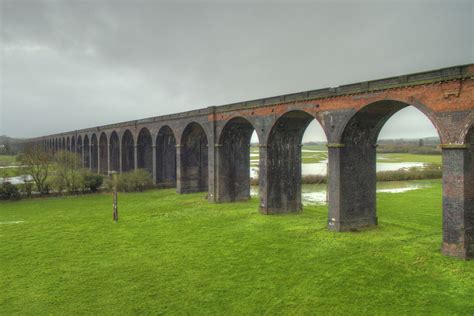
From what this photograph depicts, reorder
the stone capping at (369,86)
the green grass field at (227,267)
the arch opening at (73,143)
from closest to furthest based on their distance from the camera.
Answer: the green grass field at (227,267), the stone capping at (369,86), the arch opening at (73,143)

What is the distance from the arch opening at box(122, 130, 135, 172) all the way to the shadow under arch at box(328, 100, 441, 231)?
29.0 m

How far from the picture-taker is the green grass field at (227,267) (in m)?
9.07

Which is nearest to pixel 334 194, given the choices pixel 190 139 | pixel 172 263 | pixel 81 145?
pixel 172 263

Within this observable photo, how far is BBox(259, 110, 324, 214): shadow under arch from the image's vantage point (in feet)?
64.3

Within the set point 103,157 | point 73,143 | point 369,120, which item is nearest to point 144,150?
point 103,157

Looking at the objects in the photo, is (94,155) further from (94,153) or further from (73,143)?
(73,143)

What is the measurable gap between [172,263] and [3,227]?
36.7 feet

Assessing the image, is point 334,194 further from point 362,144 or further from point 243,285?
point 243,285

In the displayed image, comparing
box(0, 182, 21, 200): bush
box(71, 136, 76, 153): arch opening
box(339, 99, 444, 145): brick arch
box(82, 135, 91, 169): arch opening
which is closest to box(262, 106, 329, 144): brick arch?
box(339, 99, 444, 145): brick arch

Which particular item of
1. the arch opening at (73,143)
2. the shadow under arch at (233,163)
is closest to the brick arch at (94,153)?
the arch opening at (73,143)

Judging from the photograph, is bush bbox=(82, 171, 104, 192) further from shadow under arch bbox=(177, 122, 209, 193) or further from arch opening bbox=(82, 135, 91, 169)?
arch opening bbox=(82, 135, 91, 169)

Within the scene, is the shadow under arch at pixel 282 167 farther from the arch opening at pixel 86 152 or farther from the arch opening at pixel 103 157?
the arch opening at pixel 86 152

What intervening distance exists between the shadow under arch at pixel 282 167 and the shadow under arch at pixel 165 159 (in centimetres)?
1541

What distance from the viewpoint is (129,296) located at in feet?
31.3
